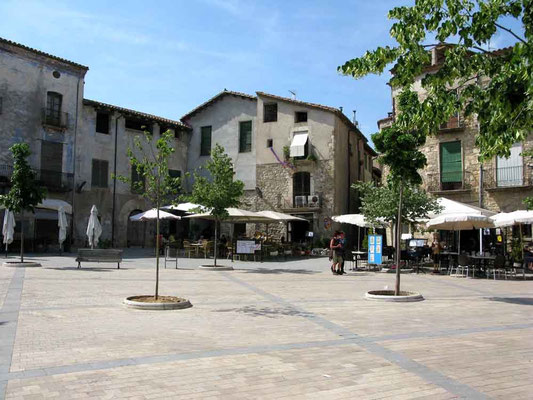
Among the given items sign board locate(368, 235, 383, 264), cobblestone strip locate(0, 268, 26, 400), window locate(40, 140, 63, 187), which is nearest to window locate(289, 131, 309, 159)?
sign board locate(368, 235, 383, 264)

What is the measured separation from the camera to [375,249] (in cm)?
1848

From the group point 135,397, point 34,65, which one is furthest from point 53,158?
point 135,397

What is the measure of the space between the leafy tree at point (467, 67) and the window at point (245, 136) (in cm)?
2690

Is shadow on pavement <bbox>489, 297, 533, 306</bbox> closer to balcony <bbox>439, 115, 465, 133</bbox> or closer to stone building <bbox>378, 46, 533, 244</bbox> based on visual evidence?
stone building <bbox>378, 46, 533, 244</bbox>

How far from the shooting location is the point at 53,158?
28.7m

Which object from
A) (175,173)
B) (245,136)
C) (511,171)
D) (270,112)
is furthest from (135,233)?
(511,171)

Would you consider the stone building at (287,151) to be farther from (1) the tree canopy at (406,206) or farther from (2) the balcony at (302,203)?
(1) the tree canopy at (406,206)

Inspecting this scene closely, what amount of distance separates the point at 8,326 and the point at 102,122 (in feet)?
86.3

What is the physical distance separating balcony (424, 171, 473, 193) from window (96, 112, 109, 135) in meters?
20.0

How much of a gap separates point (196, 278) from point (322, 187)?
17.4m

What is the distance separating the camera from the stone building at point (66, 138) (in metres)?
27.1

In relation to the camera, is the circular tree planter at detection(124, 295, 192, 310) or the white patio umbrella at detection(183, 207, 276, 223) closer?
the circular tree planter at detection(124, 295, 192, 310)

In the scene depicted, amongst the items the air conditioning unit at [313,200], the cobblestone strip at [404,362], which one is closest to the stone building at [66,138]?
the air conditioning unit at [313,200]

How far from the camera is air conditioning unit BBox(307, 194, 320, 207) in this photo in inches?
1203
